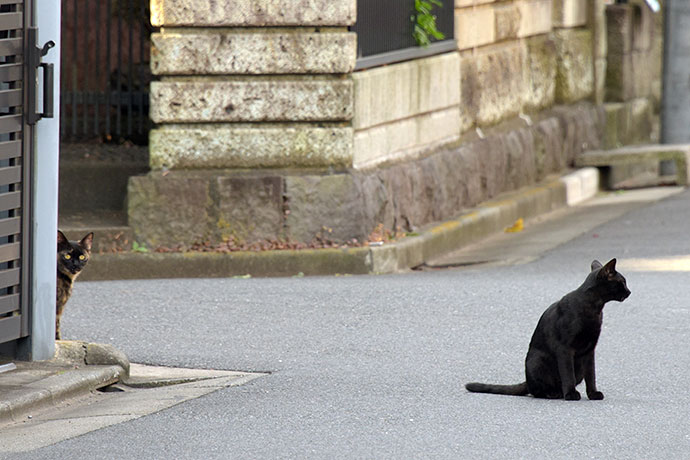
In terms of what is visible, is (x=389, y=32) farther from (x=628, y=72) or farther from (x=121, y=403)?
(x=628, y=72)

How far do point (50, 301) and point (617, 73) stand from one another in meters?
13.6

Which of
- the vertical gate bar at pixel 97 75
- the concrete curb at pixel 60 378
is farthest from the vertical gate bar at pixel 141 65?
the concrete curb at pixel 60 378

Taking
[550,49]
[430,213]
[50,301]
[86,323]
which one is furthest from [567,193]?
[50,301]

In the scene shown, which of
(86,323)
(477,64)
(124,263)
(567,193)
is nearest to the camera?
(86,323)

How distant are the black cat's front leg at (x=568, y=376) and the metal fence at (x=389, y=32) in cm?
523

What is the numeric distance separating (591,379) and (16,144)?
10.4 feet

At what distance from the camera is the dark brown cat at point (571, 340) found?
6590mm

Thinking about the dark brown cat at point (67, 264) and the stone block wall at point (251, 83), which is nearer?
the dark brown cat at point (67, 264)

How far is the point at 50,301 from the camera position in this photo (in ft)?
24.4

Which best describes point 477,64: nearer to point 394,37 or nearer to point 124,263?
point 394,37

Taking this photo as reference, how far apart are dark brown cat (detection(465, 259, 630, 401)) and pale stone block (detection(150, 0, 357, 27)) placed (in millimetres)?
4760

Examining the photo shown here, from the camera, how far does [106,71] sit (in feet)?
38.9

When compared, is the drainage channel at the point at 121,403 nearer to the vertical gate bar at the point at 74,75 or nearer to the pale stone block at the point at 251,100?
the pale stone block at the point at 251,100

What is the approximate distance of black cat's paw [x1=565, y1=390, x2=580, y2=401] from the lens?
22.0ft
